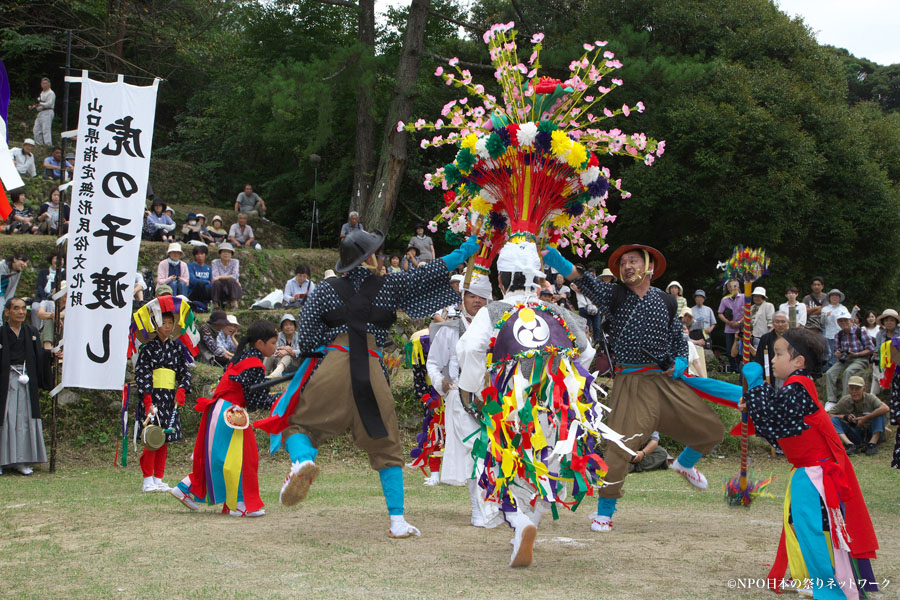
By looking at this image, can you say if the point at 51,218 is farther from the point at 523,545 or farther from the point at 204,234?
the point at 523,545

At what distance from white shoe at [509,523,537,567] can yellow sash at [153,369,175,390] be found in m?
4.07

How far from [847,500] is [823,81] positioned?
17177mm

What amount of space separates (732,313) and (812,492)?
10172 millimetres

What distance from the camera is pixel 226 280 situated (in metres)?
13.8

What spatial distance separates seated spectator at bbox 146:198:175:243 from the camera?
613 inches

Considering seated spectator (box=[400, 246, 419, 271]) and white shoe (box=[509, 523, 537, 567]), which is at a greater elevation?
seated spectator (box=[400, 246, 419, 271])

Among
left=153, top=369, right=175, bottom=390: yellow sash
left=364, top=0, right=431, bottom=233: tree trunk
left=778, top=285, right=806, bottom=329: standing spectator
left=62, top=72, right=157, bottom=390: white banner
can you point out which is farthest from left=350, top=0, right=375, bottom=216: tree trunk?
left=153, top=369, right=175, bottom=390: yellow sash

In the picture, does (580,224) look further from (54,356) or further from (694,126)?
(694,126)

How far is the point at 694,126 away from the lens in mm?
17609

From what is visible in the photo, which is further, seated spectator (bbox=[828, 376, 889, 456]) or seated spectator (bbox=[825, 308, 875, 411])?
seated spectator (bbox=[825, 308, 875, 411])

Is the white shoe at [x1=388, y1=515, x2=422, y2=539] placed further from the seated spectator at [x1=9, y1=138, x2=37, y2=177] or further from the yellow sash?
the seated spectator at [x1=9, y1=138, x2=37, y2=177]

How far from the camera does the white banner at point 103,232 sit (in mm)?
9016

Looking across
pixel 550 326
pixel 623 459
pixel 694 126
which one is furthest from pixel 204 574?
pixel 694 126

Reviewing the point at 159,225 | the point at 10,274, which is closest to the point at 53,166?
the point at 159,225
